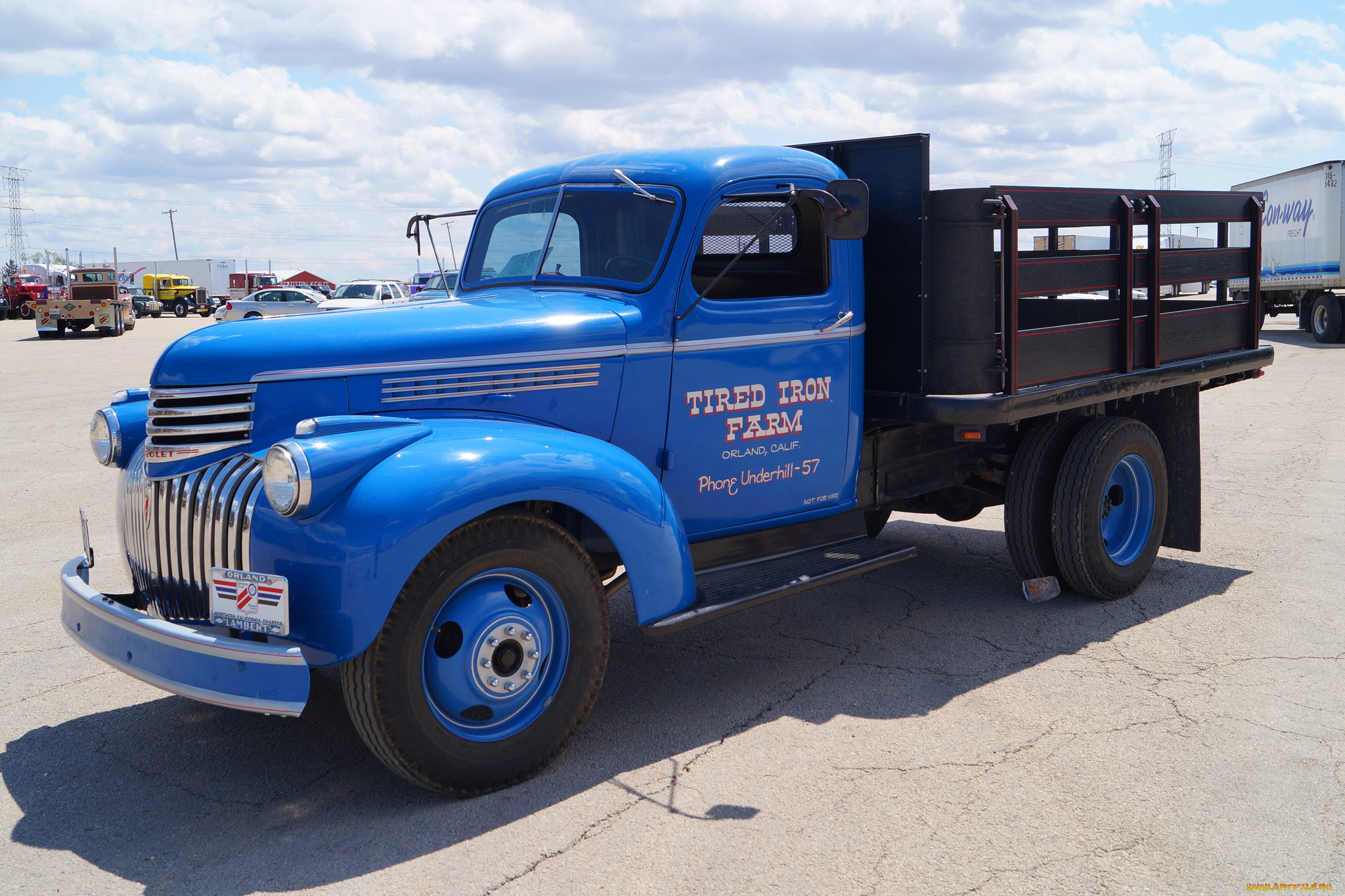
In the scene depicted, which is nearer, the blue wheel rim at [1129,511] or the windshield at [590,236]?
the windshield at [590,236]

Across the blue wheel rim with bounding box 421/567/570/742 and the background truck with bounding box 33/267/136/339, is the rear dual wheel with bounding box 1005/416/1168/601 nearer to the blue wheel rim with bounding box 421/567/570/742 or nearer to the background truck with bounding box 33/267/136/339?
the blue wheel rim with bounding box 421/567/570/742

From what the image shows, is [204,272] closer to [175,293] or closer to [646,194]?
[175,293]

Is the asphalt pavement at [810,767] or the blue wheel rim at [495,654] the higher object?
the blue wheel rim at [495,654]

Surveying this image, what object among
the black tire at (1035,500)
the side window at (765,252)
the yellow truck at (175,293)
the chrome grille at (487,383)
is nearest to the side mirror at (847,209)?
the side window at (765,252)

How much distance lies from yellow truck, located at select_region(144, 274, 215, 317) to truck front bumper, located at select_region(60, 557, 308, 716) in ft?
178

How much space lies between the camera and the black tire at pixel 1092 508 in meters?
5.40

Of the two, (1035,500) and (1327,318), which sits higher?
(1327,318)

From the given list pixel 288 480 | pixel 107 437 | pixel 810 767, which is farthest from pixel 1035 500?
pixel 107 437

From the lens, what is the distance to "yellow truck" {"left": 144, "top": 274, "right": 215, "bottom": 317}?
5309cm

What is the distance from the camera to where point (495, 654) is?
3.48 metres

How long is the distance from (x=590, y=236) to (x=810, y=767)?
2318 mm

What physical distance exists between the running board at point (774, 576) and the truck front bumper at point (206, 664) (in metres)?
1.26

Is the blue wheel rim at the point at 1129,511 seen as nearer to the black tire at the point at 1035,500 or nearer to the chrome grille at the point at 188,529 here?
the black tire at the point at 1035,500

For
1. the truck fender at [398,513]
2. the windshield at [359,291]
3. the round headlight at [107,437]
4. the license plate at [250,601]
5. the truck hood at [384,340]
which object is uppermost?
the windshield at [359,291]
